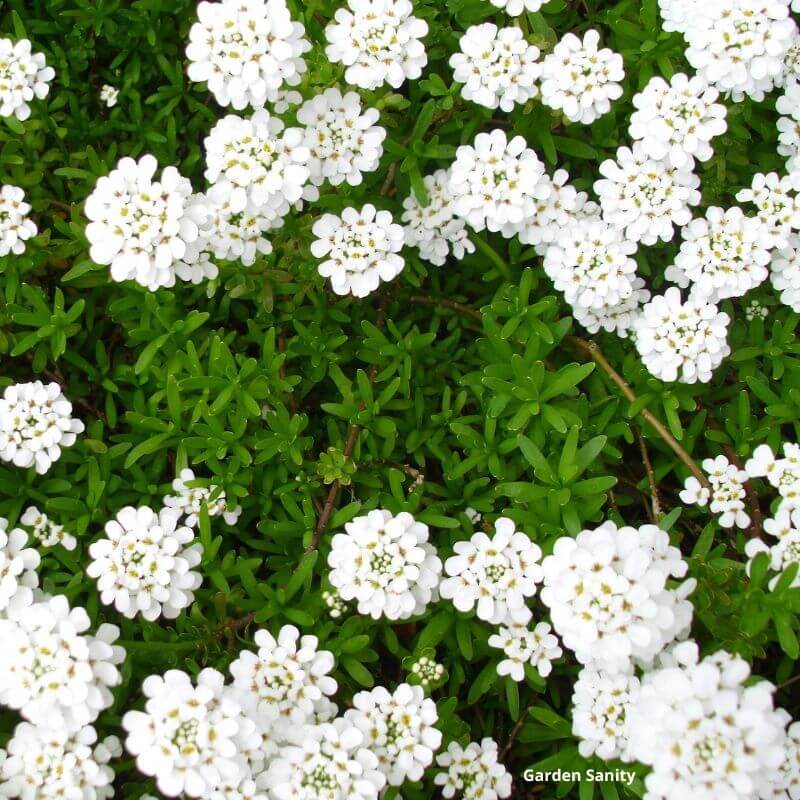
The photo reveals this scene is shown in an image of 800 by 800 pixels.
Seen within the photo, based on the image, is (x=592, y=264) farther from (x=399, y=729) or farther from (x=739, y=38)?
(x=399, y=729)

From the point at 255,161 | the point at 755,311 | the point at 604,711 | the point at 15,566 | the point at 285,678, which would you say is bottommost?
the point at 604,711

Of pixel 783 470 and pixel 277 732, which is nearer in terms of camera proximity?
pixel 277 732

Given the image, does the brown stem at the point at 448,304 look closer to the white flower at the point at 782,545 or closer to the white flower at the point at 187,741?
the white flower at the point at 782,545

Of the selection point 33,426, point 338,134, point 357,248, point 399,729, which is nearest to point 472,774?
point 399,729

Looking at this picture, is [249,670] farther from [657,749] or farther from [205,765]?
[657,749]

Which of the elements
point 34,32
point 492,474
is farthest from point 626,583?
point 34,32

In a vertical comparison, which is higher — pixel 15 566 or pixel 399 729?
pixel 15 566

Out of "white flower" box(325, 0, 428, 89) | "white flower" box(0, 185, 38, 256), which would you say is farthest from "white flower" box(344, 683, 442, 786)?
"white flower" box(0, 185, 38, 256)
